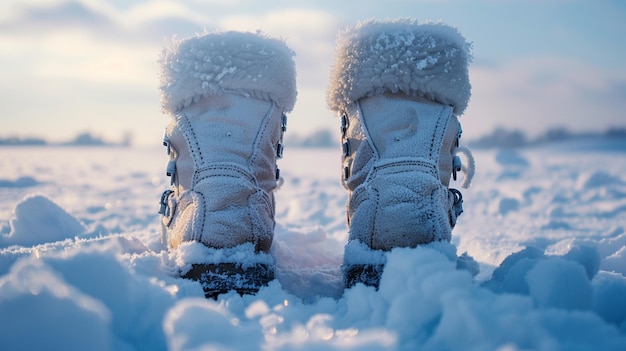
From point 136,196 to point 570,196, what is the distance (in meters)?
3.14

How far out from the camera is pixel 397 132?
161cm

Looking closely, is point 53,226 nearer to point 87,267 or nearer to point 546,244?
point 87,267

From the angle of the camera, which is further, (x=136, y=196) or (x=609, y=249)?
(x=136, y=196)

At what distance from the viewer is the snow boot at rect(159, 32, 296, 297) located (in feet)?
5.05

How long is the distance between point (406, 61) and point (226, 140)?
59 cm

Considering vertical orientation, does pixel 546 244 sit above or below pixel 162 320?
above

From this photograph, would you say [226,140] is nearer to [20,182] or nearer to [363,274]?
[363,274]

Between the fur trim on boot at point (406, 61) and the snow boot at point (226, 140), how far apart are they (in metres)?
0.23

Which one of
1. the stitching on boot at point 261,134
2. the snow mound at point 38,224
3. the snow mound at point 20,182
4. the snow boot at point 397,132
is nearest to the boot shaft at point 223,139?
the stitching on boot at point 261,134

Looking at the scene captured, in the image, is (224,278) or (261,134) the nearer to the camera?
(224,278)

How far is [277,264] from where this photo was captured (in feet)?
5.65

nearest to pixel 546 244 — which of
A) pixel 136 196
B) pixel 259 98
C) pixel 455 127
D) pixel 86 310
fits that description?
pixel 455 127

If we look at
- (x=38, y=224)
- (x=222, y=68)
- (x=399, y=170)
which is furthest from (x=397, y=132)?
(x=38, y=224)

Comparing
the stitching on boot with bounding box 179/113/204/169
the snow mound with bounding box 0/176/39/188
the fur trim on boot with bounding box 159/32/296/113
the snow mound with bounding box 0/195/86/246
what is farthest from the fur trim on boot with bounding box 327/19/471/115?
the snow mound with bounding box 0/176/39/188
